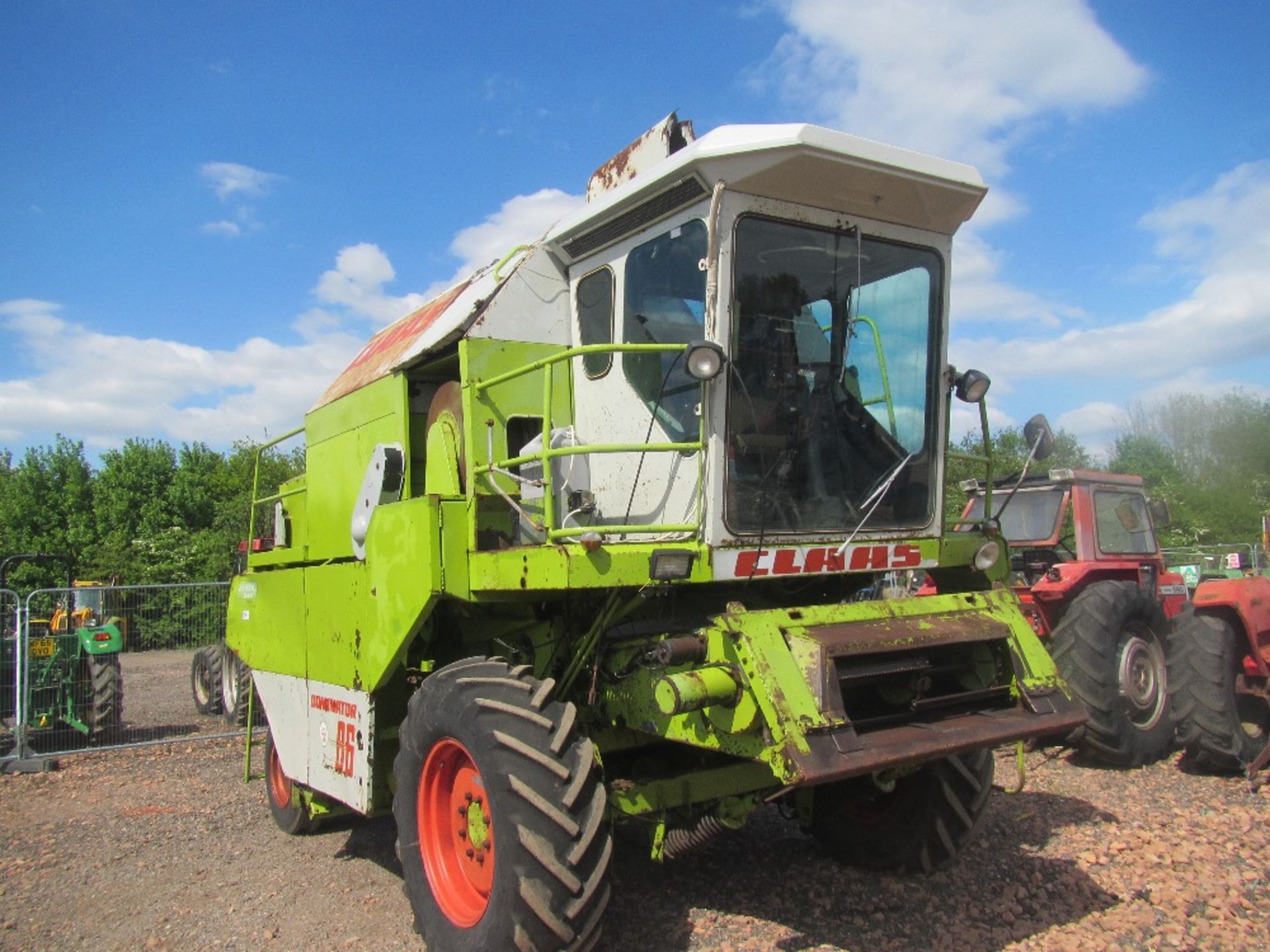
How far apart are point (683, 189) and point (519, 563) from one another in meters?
1.75

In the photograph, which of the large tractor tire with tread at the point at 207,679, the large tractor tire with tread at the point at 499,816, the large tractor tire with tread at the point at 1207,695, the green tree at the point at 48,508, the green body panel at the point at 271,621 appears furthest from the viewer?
the green tree at the point at 48,508

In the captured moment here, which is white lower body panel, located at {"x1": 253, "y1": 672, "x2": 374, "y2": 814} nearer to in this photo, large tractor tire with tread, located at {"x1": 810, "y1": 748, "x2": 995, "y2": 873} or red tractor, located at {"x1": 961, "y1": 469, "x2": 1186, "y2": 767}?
large tractor tire with tread, located at {"x1": 810, "y1": 748, "x2": 995, "y2": 873}

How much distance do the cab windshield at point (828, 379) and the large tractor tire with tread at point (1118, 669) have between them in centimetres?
364

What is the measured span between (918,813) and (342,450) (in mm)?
3901

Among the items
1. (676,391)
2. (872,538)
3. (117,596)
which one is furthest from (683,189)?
(117,596)

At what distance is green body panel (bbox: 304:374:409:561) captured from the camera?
18.4ft

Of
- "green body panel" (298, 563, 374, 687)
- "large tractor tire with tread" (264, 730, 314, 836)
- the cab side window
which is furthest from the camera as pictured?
"large tractor tire with tread" (264, 730, 314, 836)

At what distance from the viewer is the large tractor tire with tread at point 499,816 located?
3.66 m

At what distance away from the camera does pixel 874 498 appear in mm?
4719

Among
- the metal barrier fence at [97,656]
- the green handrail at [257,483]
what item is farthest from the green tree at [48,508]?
the green handrail at [257,483]

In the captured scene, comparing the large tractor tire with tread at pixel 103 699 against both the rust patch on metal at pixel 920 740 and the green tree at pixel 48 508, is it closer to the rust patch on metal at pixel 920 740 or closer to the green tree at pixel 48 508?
the rust patch on metal at pixel 920 740

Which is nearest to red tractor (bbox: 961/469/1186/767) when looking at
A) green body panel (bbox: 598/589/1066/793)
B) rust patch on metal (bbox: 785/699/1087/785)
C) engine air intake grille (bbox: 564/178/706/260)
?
green body panel (bbox: 598/589/1066/793)

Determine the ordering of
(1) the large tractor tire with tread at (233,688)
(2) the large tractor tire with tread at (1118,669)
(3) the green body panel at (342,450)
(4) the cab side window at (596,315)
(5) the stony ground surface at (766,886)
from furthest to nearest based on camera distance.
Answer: (1) the large tractor tire with tread at (233,688) < (2) the large tractor tire with tread at (1118,669) < (3) the green body panel at (342,450) < (4) the cab side window at (596,315) < (5) the stony ground surface at (766,886)

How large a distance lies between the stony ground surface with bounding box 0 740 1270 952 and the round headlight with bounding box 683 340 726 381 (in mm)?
2475
